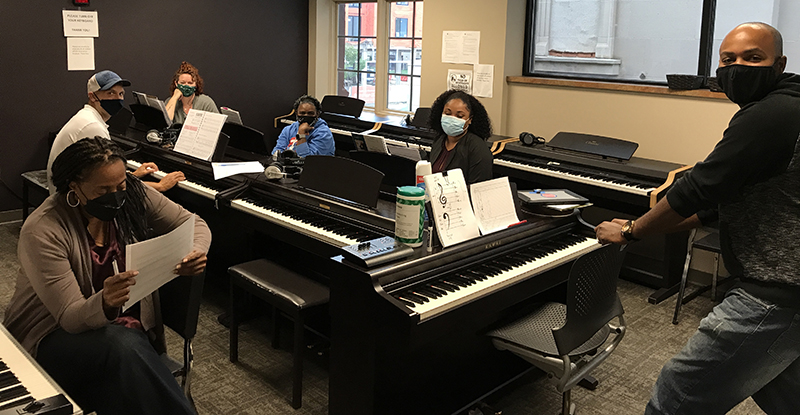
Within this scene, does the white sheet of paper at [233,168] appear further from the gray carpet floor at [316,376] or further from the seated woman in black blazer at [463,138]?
the seated woman in black blazer at [463,138]

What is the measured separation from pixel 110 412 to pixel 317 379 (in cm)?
119

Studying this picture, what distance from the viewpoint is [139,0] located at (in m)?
5.92

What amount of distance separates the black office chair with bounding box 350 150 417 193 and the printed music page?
606 millimetres

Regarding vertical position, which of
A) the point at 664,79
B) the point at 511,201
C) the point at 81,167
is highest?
the point at 664,79

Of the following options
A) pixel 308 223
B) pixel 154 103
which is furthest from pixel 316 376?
pixel 154 103

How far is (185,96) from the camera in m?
5.25

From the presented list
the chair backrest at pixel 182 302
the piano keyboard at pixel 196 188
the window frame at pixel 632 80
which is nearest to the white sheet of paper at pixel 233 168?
the piano keyboard at pixel 196 188

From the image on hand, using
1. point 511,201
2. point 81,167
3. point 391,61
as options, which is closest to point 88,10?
point 391,61

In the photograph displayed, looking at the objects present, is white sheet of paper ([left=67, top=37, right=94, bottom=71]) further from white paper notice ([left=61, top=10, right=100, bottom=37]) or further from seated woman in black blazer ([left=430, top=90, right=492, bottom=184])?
seated woman in black blazer ([left=430, top=90, right=492, bottom=184])

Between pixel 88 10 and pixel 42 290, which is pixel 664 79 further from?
pixel 88 10

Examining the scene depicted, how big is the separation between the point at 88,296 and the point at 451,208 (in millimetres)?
1223

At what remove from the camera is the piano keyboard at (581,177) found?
3.91 m

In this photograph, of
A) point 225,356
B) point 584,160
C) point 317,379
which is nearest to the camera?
point 317,379

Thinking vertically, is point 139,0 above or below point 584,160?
above
